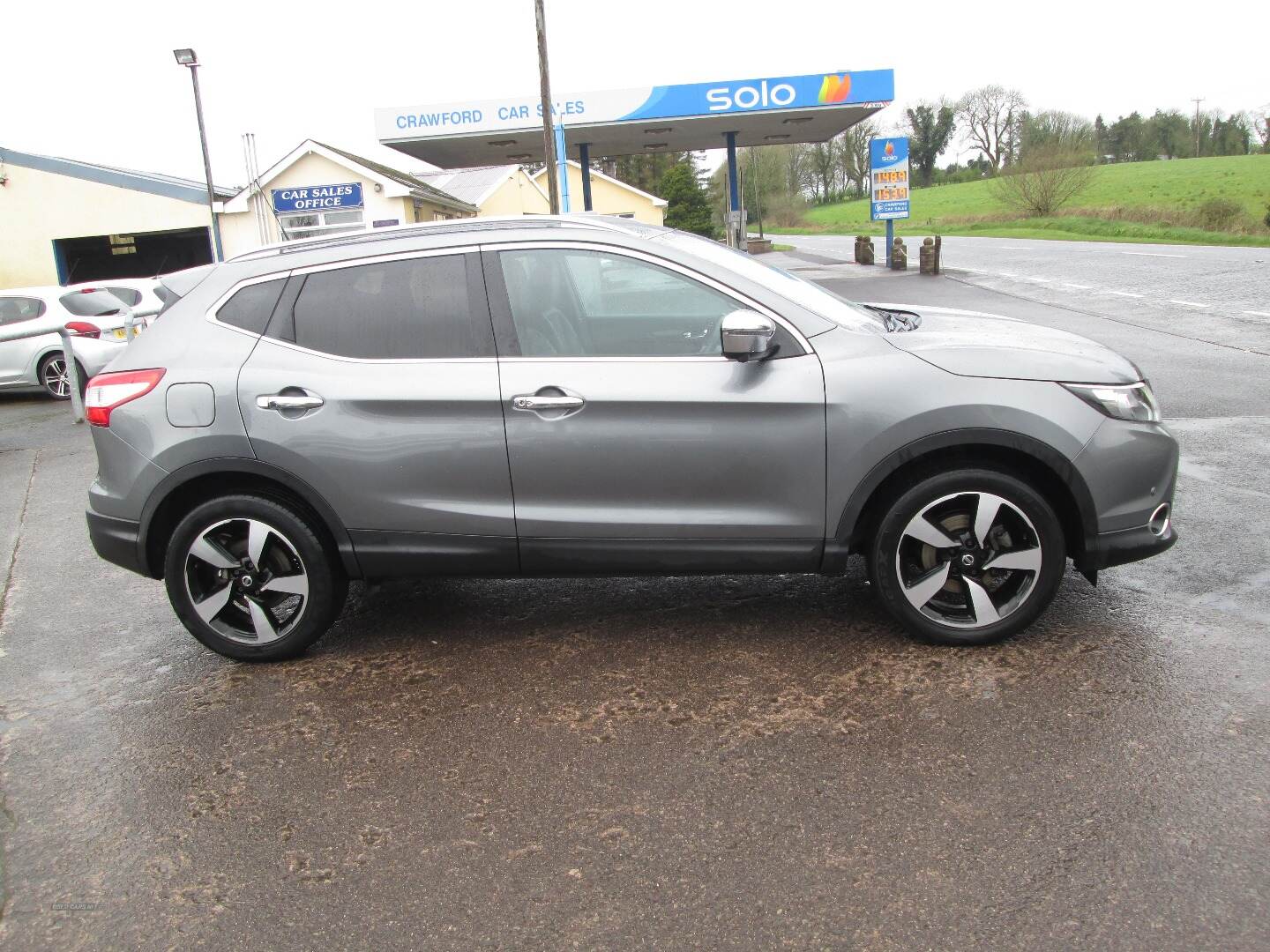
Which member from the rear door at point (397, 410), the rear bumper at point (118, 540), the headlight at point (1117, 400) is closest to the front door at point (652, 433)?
the rear door at point (397, 410)

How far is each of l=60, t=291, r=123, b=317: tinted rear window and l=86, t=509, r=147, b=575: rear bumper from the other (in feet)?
39.4

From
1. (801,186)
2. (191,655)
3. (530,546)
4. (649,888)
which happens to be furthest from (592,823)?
(801,186)

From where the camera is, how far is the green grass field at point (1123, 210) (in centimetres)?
3575

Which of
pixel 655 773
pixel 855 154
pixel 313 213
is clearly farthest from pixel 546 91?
pixel 855 154

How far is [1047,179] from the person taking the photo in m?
48.9

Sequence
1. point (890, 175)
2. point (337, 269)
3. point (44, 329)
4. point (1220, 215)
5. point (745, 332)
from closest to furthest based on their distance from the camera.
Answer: point (745, 332)
point (337, 269)
point (44, 329)
point (890, 175)
point (1220, 215)

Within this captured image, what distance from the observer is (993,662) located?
3984mm

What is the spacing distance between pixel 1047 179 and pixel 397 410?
51298mm

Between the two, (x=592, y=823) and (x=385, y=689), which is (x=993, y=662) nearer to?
(x=592, y=823)

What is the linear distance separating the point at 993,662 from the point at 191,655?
3.47 metres

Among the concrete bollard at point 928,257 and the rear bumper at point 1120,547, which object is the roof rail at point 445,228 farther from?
the concrete bollard at point 928,257

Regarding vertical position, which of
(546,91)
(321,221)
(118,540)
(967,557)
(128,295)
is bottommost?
(967,557)

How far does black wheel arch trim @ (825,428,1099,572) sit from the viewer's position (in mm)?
3891

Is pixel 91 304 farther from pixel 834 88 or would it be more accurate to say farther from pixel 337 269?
pixel 834 88
